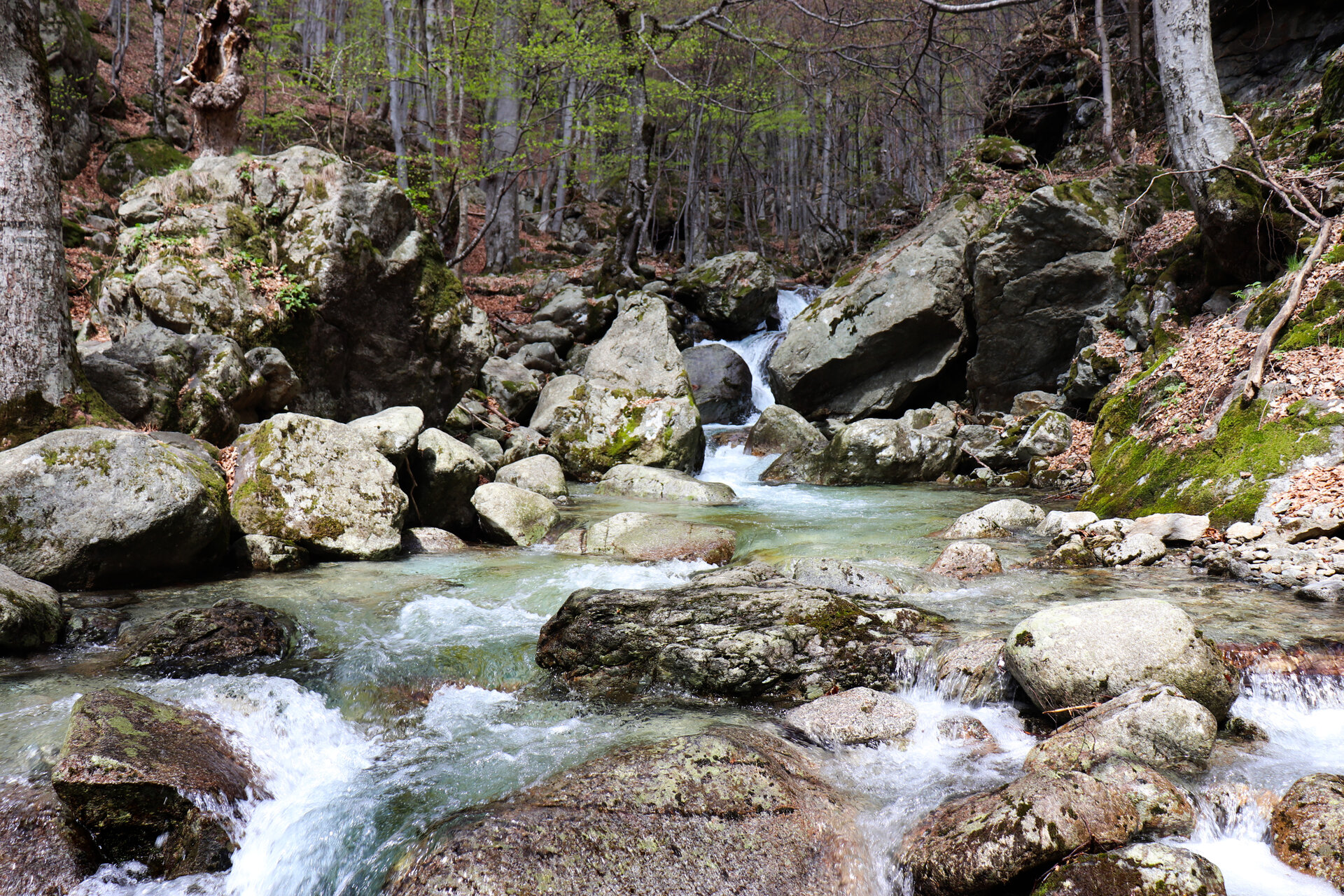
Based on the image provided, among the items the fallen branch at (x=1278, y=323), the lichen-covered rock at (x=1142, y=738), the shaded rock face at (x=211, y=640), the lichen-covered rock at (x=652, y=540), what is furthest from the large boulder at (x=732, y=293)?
the lichen-covered rock at (x=1142, y=738)

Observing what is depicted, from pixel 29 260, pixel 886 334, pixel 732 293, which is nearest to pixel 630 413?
pixel 886 334

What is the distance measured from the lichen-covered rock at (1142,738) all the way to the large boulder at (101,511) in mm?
5841

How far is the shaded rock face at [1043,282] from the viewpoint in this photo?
1194cm

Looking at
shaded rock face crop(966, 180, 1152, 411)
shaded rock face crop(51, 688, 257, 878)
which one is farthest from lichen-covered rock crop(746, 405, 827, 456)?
shaded rock face crop(51, 688, 257, 878)

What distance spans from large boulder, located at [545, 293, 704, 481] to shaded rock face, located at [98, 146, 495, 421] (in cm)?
182

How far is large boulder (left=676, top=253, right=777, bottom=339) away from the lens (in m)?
18.6

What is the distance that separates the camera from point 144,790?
2.66m

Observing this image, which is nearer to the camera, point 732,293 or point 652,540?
point 652,540

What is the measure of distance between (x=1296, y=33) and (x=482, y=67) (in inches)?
639

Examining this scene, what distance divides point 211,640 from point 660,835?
10.6 feet

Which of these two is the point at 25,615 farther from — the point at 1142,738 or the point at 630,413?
the point at 630,413

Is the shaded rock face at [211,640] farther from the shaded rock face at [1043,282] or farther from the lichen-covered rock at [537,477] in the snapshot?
the shaded rock face at [1043,282]

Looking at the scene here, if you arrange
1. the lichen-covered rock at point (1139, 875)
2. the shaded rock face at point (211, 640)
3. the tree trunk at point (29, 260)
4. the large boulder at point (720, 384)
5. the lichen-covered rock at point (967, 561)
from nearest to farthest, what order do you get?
the lichen-covered rock at point (1139, 875), the shaded rock face at point (211, 640), the lichen-covered rock at point (967, 561), the tree trunk at point (29, 260), the large boulder at point (720, 384)

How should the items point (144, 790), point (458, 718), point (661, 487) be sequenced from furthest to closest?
point (661, 487) < point (458, 718) < point (144, 790)
